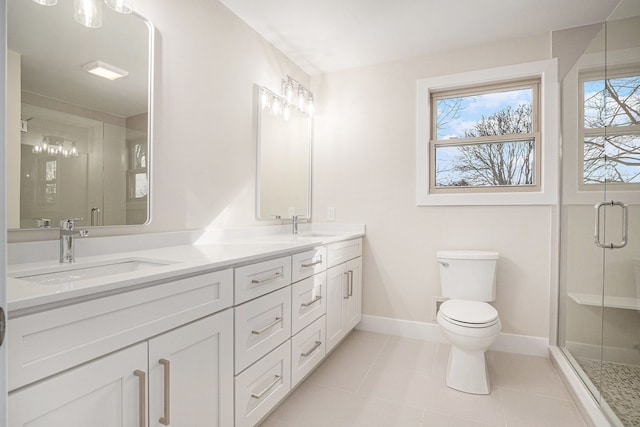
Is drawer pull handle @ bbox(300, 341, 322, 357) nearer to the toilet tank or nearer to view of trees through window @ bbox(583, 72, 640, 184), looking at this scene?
the toilet tank

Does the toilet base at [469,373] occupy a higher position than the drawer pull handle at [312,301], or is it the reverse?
the drawer pull handle at [312,301]

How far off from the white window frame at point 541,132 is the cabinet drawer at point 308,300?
46.4 inches

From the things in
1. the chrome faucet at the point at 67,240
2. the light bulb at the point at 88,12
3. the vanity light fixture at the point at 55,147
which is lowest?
the chrome faucet at the point at 67,240

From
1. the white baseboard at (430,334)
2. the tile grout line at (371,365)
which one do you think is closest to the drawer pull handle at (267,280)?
the tile grout line at (371,365)

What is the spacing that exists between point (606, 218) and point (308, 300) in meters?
1.63

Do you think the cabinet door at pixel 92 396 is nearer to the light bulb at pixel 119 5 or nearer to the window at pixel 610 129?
the light bulb at pixel 119 5

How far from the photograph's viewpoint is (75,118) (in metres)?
1.35

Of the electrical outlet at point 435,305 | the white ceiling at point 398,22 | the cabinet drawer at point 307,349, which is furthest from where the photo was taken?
the electrical outlet at point 435,305

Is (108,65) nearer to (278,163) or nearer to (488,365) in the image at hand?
(278,163)

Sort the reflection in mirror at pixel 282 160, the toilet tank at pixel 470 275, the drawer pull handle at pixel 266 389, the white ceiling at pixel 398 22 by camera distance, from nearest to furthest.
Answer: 1. the drawer pull handle at pixel 266 389
2. the white ceiling at pixel 398 22
3. the toilet tank at pixel 470 275
4. the reflection in mirror at pixel 282 160

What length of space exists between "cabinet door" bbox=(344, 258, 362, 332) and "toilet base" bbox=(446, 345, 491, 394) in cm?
82

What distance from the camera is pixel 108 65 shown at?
1461 millimetres

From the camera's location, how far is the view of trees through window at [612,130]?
152cm

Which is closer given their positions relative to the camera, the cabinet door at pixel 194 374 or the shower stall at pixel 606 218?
the cabinet door at pixel 194 374
